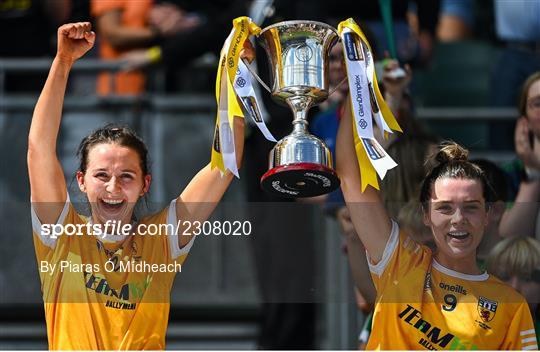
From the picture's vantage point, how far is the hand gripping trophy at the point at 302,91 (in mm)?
5262

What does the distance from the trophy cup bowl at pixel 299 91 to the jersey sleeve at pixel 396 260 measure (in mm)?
279

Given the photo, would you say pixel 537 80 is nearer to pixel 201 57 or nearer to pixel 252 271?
pixel 252 271

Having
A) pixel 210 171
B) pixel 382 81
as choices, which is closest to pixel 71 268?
pixel 210 171

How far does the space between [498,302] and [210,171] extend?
1022 millimetres

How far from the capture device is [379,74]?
6.37 m

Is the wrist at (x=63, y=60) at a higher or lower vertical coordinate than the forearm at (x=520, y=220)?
higher

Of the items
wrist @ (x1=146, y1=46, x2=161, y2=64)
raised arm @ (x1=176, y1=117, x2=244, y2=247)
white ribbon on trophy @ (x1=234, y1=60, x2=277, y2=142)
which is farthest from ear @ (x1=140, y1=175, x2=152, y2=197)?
wrist @ (x1=146, y1=46, x2=161, y2=64)

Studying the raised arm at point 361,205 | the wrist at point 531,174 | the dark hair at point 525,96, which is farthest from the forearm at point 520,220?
the dark hair at point 525,96

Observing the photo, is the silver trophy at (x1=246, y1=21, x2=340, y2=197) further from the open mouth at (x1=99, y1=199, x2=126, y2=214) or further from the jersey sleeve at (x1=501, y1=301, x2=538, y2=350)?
the jersey sleeve at (x1=501, y1=301, x2=538, y2=350)

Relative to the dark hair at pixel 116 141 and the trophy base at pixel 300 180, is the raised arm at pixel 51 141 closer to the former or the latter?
the dark hair at pixel 116 141

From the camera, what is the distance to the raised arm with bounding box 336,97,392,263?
5434mm

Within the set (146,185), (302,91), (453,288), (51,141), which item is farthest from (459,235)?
(51,141)

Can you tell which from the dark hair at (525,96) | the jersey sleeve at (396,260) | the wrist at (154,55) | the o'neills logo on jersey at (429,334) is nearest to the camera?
the o'neills logo on jersey at (429,334)

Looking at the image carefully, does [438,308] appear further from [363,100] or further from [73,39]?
[73,39]
